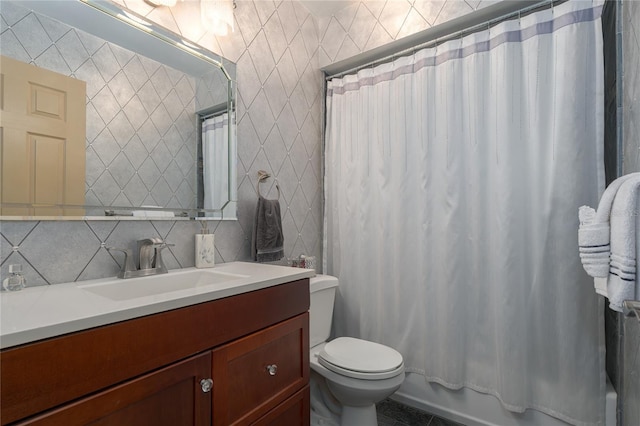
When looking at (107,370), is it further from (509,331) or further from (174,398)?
(509,331)

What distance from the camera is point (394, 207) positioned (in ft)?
6.27

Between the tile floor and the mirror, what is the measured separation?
144 cm

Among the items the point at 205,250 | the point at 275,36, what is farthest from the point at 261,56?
the point at 205,250

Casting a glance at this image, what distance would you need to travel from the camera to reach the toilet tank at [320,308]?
5.74 ft

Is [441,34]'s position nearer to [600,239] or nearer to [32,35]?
[600,239]

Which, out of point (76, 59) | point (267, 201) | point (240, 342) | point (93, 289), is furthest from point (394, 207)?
point (76, 59)

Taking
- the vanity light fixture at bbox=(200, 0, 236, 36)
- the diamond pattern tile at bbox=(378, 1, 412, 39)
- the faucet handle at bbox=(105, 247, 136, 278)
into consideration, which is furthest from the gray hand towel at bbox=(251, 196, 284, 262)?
the diamond pattern tile at bbox=(378, 1, 412, 39)

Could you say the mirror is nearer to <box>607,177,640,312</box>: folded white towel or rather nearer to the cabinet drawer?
the cabinet drawer

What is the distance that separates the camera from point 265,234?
5.57ft

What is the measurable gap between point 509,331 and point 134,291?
1678mm

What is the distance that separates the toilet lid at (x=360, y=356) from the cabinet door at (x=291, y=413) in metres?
0.26

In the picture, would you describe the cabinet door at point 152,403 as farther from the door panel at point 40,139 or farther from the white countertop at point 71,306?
the door panel at point 40,139

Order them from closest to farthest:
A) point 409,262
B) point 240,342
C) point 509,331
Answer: point 240,342 < point 509,331 < point 409,262

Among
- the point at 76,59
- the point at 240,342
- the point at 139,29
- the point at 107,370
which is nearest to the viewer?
the point at 107,370
